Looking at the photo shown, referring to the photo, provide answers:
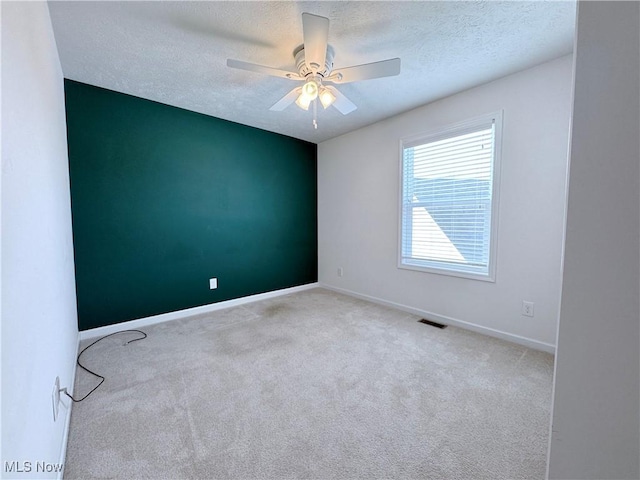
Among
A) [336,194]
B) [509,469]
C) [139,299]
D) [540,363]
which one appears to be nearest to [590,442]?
[509,469]

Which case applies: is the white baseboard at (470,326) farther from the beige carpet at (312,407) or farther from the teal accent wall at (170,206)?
the teal accent wall at (170,206)

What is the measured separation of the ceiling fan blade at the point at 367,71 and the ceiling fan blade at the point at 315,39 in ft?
0.48

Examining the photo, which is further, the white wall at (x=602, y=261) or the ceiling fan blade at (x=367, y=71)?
the ceiling fan blade at (x=367, y=71)

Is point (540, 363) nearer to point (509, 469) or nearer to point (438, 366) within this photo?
point (438, 366)

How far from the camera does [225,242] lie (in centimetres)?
335

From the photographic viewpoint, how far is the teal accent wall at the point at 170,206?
246 cm

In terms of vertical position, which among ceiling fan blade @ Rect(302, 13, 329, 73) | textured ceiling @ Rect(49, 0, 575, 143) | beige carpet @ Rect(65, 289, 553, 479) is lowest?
beige carpet @ Rect(65, 289, 553, 479)

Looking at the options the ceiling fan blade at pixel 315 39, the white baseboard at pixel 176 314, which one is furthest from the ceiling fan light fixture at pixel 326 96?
the white baseboard at pixel 176 314

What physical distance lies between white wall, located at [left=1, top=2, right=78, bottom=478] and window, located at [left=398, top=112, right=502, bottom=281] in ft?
9.86

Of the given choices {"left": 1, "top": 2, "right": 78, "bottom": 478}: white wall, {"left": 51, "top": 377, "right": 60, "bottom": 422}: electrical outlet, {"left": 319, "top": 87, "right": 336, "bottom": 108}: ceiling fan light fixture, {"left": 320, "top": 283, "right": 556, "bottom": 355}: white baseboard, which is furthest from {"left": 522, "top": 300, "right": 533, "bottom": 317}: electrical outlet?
{"left": 51, "top": 377, "right": 60, "bottom": 422}: electrical outlet

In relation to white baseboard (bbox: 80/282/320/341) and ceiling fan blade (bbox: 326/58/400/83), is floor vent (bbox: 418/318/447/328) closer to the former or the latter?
white baseboard (bbox: 80/282/320/341)

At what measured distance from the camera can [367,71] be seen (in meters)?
1.77

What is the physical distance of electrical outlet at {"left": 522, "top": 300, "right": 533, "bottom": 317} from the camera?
225cm

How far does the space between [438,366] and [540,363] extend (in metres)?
0.80
